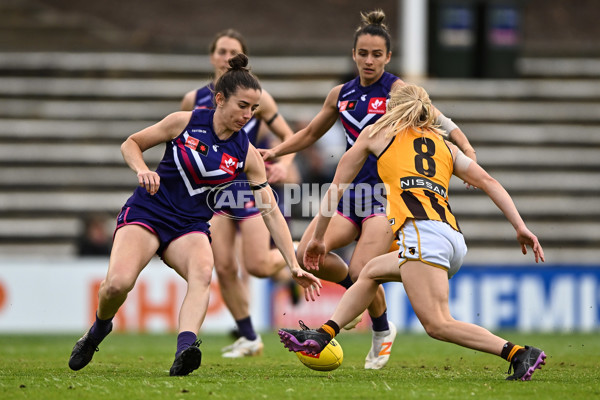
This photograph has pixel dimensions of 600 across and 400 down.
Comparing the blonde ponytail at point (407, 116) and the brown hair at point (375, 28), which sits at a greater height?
the brown hair at point (375, 28)

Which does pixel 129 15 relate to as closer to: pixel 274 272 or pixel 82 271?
pixel 82 271

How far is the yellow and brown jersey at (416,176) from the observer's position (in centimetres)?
591

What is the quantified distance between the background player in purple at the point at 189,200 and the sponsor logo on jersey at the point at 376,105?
98 centimetres

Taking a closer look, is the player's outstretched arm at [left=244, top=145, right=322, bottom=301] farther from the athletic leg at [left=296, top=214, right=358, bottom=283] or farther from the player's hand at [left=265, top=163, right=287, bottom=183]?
the player's hand at [left=265, top=163, right=287, bottom=183]

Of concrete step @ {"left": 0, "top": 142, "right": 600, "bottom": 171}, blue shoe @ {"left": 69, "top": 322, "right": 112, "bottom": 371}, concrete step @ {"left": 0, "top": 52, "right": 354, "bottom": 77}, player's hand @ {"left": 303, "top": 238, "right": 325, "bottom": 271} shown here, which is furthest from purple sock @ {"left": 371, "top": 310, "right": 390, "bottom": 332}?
concrete step @ {"left": 0, "top": 52, "right": 354, "bottom": 77}

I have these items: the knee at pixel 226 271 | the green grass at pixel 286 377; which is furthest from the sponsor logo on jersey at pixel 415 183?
the knee at pixel 226 271

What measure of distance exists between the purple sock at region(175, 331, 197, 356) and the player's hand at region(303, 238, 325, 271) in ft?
3.47

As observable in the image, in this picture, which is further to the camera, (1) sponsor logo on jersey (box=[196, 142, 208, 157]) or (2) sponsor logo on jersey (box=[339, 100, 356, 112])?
(2) sponsor logo on jersey (box=[339, 100, 356, 112])

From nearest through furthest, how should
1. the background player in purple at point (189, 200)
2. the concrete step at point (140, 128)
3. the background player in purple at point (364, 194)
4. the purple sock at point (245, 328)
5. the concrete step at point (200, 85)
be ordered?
the background player in purple at point (189, 200) → the background player in purple at point (364, 194) → the purple sock at point (245, 328) → the concrete step at point (140, 128) → the concrete step at point (200, 85)

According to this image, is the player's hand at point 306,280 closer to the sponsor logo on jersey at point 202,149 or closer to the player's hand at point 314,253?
the player's hand at point 314,253

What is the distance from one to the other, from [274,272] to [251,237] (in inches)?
16.2

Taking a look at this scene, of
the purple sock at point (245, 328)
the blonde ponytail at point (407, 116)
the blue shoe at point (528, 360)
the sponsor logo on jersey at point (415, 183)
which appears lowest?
the purple sock at point (245, 328)

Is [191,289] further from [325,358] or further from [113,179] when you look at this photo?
[113,179]

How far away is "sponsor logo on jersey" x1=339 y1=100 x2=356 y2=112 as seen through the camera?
7.07 metres
